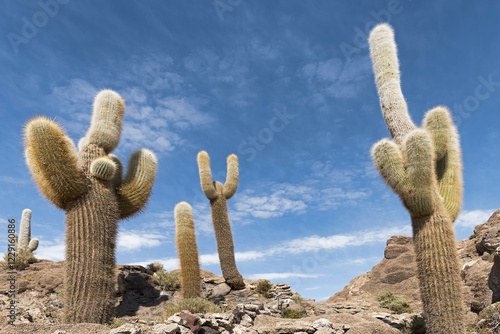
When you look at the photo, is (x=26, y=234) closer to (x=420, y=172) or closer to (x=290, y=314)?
(x=290, y=314)

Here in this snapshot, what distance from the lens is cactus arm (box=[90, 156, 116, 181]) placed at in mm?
11264

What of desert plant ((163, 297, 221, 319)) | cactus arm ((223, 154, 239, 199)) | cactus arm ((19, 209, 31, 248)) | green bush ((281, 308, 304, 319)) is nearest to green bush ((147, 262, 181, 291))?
cactus arm ((223, 154, 239, 199))

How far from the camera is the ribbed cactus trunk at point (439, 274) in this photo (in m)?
10.1

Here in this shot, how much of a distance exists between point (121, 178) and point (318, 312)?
8.95 metres

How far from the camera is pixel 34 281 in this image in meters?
18.7

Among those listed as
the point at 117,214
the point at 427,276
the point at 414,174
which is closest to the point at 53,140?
the point at 117,214

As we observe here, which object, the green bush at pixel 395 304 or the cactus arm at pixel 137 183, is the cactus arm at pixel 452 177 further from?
the green bush at pixel 395 304

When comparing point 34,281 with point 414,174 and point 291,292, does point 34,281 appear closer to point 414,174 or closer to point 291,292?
point 291,292

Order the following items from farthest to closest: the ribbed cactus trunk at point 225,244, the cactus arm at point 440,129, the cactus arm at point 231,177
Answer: the cactus arm at point 231,177, the ribbed cactus trunk at point 225,244, the cactus arm at point 440,129

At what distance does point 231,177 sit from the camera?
69.9 feet

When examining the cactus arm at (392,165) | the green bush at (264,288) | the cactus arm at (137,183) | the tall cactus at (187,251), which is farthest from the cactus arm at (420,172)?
the green bush at (264,288)

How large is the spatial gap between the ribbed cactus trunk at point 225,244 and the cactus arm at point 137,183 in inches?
286

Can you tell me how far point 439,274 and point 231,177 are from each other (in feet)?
41.2

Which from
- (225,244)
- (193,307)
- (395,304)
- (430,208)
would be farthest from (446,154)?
(225,244)
